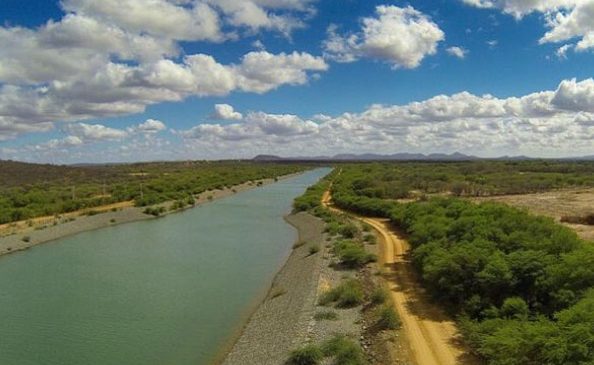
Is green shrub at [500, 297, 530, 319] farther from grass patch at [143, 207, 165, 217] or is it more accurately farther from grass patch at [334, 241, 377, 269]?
grass patch at [143, 207, 165, 217]

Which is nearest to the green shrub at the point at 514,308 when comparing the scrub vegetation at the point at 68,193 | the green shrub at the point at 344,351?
the green shrub at the point at 344,351

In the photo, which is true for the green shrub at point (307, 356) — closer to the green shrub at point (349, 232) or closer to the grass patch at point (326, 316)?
the grass patch at point (326, 316)

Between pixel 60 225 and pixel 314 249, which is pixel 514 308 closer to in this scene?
pixel 314 249

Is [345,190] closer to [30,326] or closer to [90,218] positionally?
[90,218]

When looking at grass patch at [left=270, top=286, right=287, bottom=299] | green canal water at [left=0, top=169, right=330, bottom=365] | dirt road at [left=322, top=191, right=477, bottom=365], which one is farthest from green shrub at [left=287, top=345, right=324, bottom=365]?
grass patch at [left=270, top=286, right=287, bottom=299]

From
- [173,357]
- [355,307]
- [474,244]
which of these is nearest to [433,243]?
[474,244]
